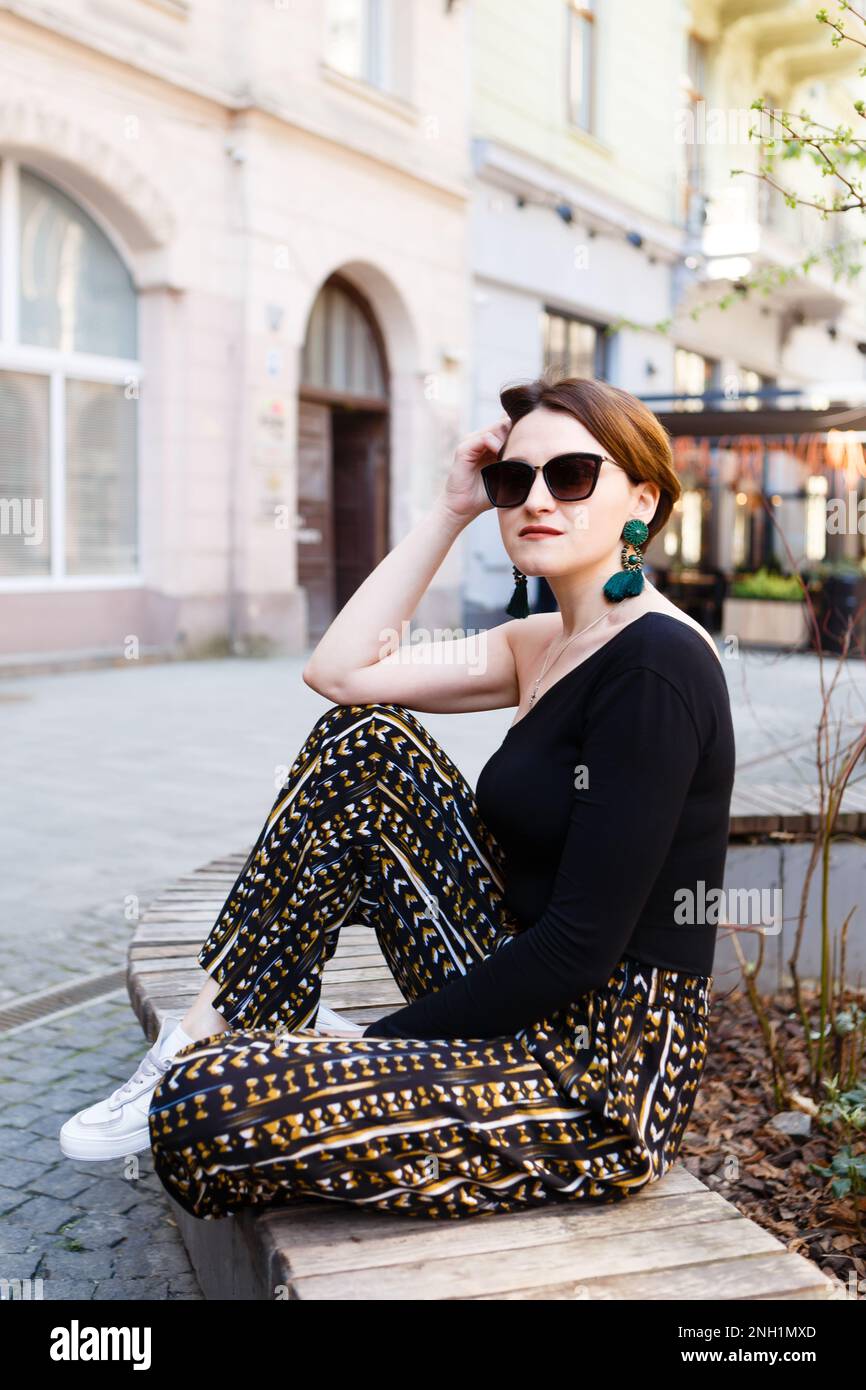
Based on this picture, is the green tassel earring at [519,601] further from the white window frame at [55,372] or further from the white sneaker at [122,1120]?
the white window frame at [55,372]

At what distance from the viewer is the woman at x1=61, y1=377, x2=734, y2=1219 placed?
181cm

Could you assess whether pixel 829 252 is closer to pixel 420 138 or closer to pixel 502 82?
pixel 420 138

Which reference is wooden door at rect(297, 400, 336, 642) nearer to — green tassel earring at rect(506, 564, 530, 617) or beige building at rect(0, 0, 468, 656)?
beige building at rect(0, 0, 468, 656)

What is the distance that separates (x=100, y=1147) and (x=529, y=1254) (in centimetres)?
83

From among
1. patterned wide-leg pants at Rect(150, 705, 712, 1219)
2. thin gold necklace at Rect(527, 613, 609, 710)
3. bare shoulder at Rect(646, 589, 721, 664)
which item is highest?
bare shoulder at Rect(646, 589, 721, 664)

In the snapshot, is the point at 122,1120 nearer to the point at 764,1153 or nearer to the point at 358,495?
the point at 764,1153

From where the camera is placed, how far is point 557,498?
218 centimetres

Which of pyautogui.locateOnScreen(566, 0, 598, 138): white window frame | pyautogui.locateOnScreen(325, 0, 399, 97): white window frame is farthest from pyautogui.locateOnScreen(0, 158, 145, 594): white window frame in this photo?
pyautogui.locateOnScreen(566, 0, 598, 138): white window frame

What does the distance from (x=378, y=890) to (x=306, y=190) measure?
11954 mm

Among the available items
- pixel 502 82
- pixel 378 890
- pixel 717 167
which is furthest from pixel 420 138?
pixel 378 890

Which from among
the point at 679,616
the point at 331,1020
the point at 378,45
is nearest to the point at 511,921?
the point at 331,1020

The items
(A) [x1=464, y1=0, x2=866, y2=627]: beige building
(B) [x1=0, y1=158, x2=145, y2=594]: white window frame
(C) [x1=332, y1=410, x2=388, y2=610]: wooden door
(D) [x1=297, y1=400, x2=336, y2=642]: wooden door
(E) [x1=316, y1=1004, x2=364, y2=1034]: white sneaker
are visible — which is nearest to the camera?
(E) [x1=316, y1=1004, x2=364, y2=1034]: white sneaker

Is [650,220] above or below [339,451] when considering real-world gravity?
above

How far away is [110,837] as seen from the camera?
18.4 ft
